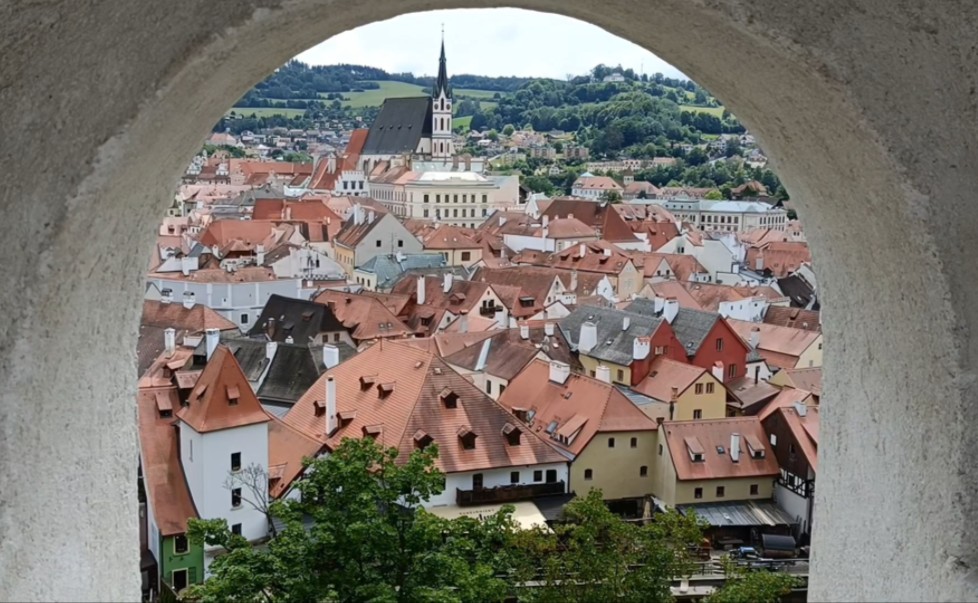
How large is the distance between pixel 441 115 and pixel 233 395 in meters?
82.5

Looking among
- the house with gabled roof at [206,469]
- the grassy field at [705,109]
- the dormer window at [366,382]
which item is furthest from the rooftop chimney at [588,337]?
the grassy field at [705,109]

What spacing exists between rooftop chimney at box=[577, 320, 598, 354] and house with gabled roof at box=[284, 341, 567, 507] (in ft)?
28.7

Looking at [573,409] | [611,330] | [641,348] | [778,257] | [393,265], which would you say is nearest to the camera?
[573,409]

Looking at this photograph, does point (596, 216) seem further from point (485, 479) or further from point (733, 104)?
point (733, 104)

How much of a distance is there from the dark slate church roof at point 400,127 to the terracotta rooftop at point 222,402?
81.7 m

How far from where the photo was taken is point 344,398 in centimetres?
2105

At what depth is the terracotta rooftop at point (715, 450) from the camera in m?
22.3

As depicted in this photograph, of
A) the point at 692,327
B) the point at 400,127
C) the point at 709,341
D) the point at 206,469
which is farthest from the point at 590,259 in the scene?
the point at 400,127

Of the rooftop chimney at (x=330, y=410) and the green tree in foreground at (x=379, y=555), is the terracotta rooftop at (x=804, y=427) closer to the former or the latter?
the rooftop chimney at (x=330, y=410)

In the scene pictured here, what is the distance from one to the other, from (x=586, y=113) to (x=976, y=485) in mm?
160031

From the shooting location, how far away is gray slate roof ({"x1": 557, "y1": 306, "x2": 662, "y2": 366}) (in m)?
28.2

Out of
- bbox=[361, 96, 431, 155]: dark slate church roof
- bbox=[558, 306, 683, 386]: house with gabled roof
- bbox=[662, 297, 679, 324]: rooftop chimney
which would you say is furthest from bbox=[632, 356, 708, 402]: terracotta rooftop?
bbox=[361, 96, 431, 155]: dark slate church roof

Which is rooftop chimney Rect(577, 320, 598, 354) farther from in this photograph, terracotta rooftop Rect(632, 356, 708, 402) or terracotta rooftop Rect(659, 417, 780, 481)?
terracotta rooftop Rect(659, 417, 780, 481)

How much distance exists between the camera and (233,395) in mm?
17984
